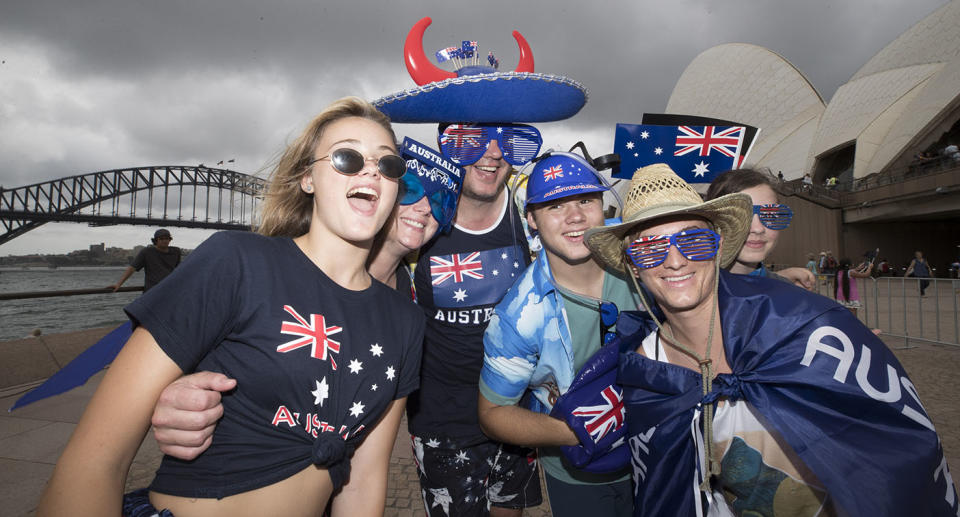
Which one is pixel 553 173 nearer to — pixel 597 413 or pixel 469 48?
pixel 597 413

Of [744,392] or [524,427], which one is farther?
[524,427]

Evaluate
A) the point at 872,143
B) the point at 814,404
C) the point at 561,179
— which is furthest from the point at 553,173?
the point at 872,143

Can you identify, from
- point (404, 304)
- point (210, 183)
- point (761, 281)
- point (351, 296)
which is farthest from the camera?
point (210, 183)

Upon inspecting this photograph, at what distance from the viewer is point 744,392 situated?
168cm

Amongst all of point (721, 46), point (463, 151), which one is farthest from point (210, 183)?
point (463, 151)

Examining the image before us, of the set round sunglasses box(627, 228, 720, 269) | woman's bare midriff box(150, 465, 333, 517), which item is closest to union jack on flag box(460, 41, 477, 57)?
round sunglasses box(627, 228, 720, 269)

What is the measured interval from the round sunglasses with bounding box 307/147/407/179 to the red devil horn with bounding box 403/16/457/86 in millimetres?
1534

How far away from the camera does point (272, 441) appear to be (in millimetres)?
1465

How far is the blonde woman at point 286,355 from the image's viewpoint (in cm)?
122

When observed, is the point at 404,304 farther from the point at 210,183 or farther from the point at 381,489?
the point at 210,183

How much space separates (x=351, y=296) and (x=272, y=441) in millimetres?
555

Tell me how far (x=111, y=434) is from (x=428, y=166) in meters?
2.03

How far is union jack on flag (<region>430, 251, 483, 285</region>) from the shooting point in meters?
2.93

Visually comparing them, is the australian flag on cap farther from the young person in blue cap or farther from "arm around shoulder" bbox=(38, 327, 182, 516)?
"arm around shoulder" bbox=(38, 327, 182, 516)
